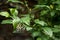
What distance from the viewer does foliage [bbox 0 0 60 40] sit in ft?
5.98

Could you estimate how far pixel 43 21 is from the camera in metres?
1.97

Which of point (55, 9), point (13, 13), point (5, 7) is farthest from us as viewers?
point (5, 7)

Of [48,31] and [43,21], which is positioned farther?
[43,21]

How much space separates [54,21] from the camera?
6.99 ft

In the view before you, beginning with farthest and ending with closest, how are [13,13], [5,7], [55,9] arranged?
[5,7] < [55,9] < [13,13]

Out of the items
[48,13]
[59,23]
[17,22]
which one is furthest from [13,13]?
[59,23]

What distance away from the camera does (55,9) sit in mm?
2027

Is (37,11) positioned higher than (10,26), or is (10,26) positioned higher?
(37,11)

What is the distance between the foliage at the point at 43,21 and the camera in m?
1.82

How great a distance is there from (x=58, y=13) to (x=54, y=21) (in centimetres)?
13

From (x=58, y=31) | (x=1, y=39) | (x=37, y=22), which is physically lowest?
(x=1, y=39)

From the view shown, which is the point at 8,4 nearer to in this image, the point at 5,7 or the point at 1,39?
the point at 5,7

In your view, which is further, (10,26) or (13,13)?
(10,26)

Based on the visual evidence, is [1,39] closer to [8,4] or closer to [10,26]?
[10,26]
